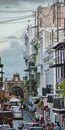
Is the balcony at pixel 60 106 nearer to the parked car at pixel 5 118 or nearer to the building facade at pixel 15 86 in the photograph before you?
the parked car at pixel 5 118

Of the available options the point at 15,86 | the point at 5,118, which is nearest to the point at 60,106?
the point at 5,118

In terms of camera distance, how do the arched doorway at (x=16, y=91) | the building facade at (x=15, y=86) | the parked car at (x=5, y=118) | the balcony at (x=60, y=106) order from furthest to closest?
the building facade at (x=15, y=86), the arched doorway at (x=16, y=91), the parked car at (x=5, y=118), the balcony at (x=60, y=106)

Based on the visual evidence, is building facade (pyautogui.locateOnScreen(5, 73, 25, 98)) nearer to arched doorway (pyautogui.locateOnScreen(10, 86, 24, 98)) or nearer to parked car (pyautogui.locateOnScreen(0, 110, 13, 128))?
arched doorway (pyautogui.locateOnScreen(10, 86, 24, 98))

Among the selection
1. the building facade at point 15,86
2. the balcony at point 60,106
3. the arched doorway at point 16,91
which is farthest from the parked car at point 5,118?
the arched doorway at point 16,91

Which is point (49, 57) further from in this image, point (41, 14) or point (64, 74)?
point (41, 14)

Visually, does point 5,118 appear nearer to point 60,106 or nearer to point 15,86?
point 60,106

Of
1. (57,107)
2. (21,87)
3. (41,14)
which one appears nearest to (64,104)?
(57,107)

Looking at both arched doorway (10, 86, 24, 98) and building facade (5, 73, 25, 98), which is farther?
building facade (5, 73, 25, 98)

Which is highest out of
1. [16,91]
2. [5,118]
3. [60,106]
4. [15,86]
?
[60,106]

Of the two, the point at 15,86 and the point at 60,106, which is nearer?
the point at 60,106

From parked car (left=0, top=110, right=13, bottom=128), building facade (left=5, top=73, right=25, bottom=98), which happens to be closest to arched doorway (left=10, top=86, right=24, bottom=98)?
building facade (left=5, top=73, right=25, bottom=98)

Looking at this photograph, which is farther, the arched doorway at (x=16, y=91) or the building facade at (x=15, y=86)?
the building facade at (x=15, y=86)

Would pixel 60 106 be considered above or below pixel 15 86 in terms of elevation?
above

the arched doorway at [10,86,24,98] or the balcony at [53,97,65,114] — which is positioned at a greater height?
the balcony at [53,97,65,114]
